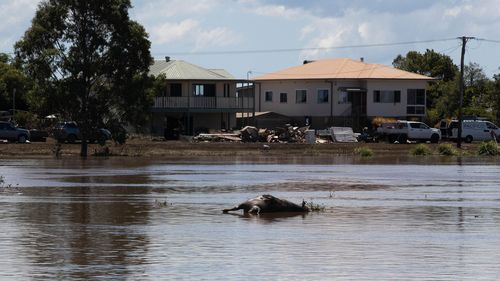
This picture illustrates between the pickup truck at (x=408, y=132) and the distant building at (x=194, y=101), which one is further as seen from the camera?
the distant building at (x=194, y=101)

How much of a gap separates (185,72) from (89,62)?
3092cm

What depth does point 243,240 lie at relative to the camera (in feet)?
73.9

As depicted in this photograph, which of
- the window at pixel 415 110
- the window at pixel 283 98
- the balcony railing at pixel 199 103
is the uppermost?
the window at pixel 283 98

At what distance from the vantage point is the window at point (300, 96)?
4195 inches

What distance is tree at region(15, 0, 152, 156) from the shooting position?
6212 centimetres

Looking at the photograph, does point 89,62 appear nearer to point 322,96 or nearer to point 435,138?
point 435,138

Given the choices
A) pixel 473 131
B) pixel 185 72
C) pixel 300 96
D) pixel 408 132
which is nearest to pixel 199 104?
pixel 185 72

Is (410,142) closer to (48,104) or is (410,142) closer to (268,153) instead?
(268,153)

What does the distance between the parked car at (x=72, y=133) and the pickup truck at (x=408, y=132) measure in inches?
978

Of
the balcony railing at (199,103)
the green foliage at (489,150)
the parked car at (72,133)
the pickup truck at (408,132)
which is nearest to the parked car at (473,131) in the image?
the pickup truck at (408,132)

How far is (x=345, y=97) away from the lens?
10506 cm

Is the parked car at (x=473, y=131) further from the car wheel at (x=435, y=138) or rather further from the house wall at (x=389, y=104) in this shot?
the house wall at (x=389, y=104)

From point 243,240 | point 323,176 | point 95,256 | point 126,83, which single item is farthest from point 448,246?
point 126,83

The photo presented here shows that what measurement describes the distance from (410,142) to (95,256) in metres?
68.6
